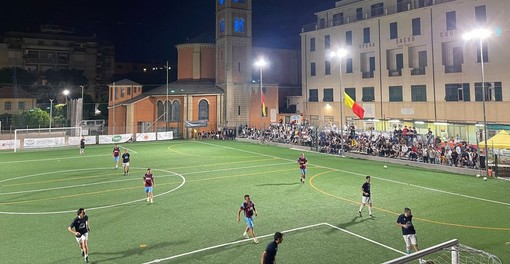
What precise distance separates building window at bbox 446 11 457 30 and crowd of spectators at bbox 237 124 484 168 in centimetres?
1537

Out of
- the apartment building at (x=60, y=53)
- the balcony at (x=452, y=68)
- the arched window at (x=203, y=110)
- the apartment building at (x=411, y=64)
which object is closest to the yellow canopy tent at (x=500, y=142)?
the apartment building at (x=411, y=64)

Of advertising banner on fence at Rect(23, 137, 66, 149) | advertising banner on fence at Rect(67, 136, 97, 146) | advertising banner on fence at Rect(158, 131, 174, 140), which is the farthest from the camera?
advertising banner on fence at Rect(158, 131, 174, 140)

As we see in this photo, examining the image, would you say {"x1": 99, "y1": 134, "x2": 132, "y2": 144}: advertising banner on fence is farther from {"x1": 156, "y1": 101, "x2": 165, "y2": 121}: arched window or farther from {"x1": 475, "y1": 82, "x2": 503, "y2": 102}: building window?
{"x1": 475, "y1": 82, "x2": 503, "y2": 102}: building window

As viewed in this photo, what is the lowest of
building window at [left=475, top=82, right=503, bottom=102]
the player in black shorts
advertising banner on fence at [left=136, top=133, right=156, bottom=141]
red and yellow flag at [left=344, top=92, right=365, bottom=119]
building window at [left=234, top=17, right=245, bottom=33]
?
the player in black shorts

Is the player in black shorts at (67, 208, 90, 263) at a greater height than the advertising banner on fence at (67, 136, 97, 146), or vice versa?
the advertising banner on fence at (67, 136, 97, 146)

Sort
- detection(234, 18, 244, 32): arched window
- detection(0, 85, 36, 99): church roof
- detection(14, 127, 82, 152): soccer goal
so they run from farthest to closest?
detection(0, 85, 36, 99): church roof, detection(234, 18, 244, 32): arched window, detection(14, 127, 82, 152): soccer goal

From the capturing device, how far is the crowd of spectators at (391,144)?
2976cm

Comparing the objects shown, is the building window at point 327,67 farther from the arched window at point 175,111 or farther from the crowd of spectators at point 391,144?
the arched window at point 175,111

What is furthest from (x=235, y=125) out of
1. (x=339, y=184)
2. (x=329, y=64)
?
(x=339, y=184)

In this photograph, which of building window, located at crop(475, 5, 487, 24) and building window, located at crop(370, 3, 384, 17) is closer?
building window, located at crop(475, 5, 487, 24)

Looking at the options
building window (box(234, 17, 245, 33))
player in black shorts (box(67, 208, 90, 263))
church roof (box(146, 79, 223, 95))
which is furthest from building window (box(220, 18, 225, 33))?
player in black shorts (box(67, 208, 90, 263))

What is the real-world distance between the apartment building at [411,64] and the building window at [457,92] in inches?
4.1

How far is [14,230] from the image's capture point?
1565cm

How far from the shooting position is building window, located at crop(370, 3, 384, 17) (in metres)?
54.1
